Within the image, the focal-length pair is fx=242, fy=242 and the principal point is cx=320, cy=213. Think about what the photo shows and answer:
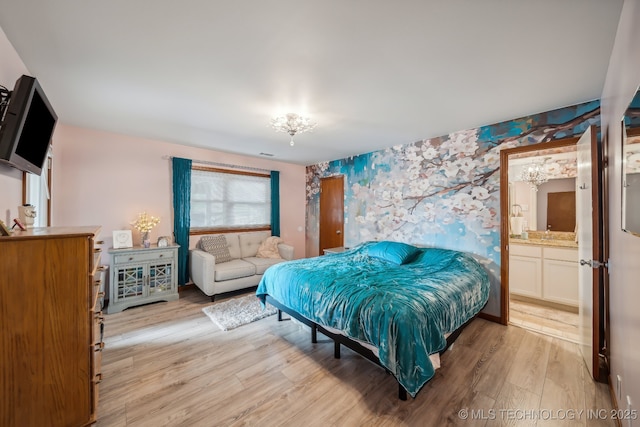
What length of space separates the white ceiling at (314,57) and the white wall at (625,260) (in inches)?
6.9

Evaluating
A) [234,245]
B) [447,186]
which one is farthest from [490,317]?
[234,245]

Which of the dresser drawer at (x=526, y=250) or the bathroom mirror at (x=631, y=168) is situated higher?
the bathroom mirror at (x=631, y=168)

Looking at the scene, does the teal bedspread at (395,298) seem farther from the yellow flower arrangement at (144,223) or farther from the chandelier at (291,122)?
the yellow flower arrangement at (144,223)

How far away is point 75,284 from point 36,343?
315 mm

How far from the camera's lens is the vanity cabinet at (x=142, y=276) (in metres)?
3.13

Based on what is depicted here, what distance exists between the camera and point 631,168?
1.11 m

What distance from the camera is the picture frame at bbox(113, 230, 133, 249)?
332 cm

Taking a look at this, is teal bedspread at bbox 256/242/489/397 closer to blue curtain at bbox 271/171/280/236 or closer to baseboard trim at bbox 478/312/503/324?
baseboard trim at bbox 478/312/503/324

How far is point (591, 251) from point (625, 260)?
781mm

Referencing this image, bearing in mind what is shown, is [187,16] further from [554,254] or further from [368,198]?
[554,254]

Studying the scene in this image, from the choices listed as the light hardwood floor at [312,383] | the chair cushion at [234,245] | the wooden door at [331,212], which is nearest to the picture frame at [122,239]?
the light hardwood floor at [312,383]

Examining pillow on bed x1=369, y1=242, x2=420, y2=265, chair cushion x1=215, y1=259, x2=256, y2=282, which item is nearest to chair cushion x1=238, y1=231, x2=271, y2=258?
chair cushion x1=215, y1=259, x2=256, y2=282

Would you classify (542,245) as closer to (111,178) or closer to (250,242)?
(250,242)

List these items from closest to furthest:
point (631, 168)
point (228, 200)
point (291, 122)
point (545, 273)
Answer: point (631, 168) < point (291, 122) < point (545, 273) < point (228, 200)
